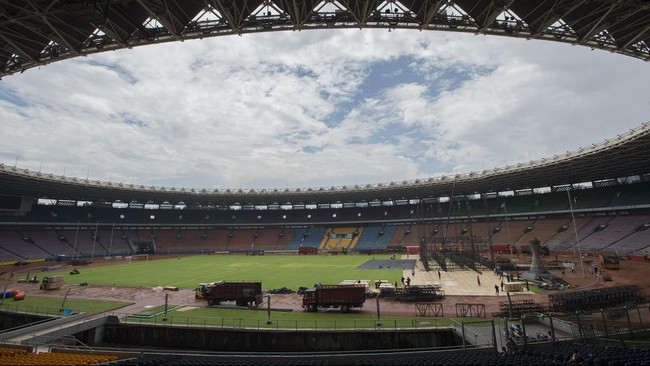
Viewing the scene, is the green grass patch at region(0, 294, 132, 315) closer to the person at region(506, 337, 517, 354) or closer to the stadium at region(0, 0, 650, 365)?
the stadium at region(0, 0, 650, 365)

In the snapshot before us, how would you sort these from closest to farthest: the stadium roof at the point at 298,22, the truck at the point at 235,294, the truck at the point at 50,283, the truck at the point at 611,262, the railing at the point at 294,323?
1. the stadium roof at the point at 298,22
2. the railing at the point at 294,323
3. the truck at the point at 235,294
4. the truck at the point at 50,283
5. the truck at the point at 611,262

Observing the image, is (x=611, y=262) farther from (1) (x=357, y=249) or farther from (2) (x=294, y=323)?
(1) (x=357, y=249)

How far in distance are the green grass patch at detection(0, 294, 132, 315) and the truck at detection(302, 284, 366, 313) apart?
Result: 54.5ft

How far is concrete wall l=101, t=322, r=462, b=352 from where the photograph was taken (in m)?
19.9

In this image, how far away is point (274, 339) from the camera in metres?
20.9

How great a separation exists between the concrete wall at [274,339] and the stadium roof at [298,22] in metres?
17.5

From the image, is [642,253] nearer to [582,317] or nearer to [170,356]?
[582,317]

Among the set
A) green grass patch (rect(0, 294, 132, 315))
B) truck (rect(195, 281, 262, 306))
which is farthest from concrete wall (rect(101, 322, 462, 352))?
truck (rect(195, 281, 262, 306))

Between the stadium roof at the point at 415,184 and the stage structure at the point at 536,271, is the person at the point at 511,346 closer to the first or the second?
the stage structure at the point at 536,271

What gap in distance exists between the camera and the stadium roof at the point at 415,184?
4653 cm

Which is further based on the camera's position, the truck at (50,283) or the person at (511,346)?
the truck at (50,283)

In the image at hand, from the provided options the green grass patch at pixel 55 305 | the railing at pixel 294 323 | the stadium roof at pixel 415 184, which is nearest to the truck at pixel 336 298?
the railing at pixel 294 323

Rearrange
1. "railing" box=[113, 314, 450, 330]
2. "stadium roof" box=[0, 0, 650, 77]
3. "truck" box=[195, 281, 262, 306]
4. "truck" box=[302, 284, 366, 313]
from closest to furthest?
"stadium roof" box=[0, 0, 650, 77], "railing" box=[113, 314, 450, 330], "truck" box=[302, 284, 366, 313], "truck" box=[195, 281, 262, 306]

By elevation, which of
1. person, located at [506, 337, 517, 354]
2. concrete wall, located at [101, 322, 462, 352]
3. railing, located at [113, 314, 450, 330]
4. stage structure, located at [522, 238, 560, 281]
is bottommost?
concrete wall, located at [101, 322, 462, 352]
